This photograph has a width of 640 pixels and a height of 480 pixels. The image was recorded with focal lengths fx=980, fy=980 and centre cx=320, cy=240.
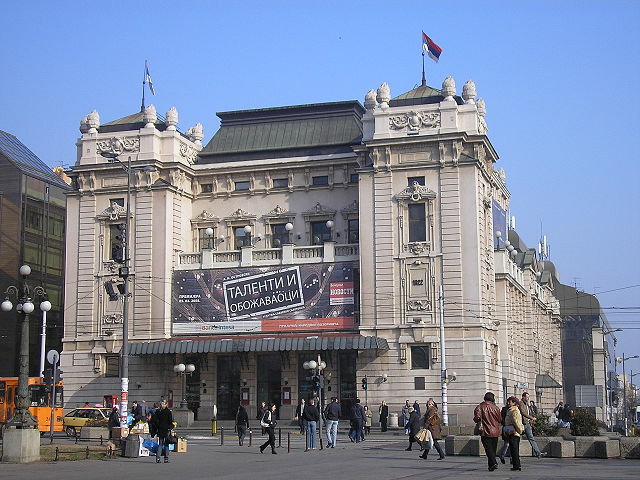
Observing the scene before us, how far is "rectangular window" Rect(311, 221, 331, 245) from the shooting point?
2564 inches

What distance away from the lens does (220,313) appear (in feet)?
207

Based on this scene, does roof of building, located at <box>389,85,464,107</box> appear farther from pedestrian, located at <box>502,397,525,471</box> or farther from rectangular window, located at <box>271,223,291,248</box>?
pedestrian, located at <box>502,397,525,471</box>

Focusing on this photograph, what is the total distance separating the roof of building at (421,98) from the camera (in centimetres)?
6141

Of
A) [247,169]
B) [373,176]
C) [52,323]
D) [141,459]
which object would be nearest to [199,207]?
[247,169]

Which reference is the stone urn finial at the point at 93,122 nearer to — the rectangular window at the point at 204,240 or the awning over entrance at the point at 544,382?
the rectangular window at the point at 204,240

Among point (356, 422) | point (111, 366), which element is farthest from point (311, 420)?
point (111, 366)

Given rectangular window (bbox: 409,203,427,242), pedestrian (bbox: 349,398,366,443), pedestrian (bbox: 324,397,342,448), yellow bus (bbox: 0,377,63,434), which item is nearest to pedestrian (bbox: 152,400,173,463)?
pedestrian (bbox: 324,397,342,448)

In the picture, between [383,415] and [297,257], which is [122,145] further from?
[383,415]

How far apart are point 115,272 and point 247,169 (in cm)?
1121

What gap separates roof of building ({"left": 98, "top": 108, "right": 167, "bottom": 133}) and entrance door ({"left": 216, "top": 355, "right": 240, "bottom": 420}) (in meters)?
16.6

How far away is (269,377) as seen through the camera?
62.4m

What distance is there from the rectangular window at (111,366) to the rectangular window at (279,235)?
12758mm

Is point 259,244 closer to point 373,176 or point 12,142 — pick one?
point 373,176

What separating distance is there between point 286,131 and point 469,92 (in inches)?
550
